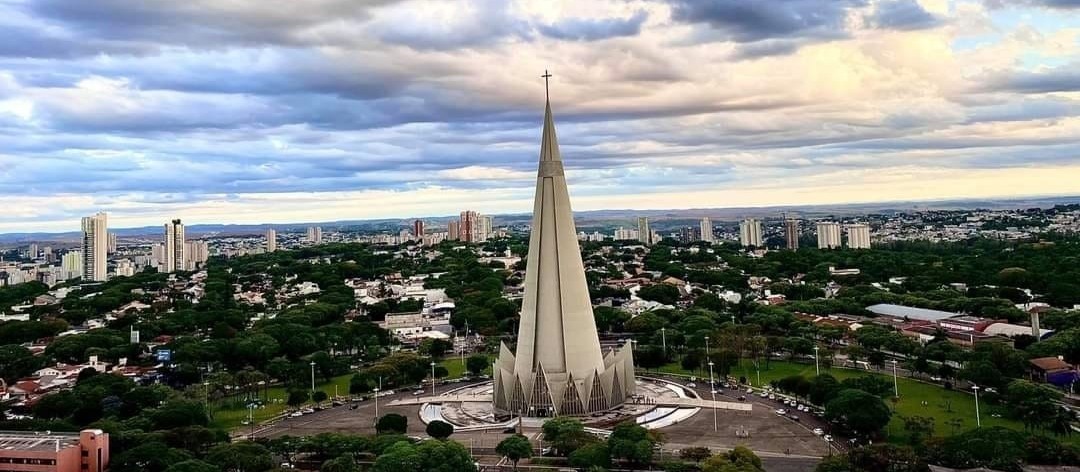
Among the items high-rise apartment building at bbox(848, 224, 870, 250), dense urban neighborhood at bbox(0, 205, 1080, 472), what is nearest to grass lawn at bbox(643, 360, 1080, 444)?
dense urban neighborhood at bbox(0, 205, 1080, 472)

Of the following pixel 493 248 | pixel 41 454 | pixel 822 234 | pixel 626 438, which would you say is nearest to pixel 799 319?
pixel 626 438

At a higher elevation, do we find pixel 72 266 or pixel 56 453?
pixel 72 266

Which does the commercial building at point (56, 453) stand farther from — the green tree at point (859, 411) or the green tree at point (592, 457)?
the green tree at point (859, 411)

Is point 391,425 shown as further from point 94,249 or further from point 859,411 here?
point 94,249

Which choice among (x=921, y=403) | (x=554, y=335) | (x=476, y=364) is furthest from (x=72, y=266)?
(x=921, y=403)

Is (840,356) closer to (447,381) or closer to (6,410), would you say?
(447,381)

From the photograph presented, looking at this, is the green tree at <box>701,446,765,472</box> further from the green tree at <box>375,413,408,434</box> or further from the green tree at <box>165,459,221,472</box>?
the green tree at <box>165,459,221,472</box>
